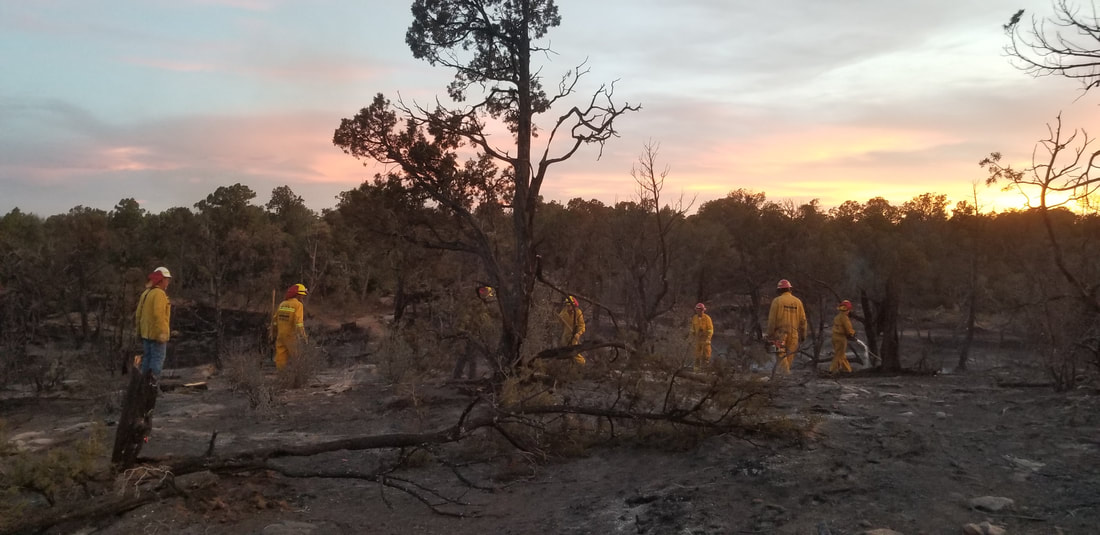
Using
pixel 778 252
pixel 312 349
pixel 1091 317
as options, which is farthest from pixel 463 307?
pixel 778 252

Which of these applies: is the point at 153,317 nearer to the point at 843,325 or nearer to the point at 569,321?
the point at 569,321

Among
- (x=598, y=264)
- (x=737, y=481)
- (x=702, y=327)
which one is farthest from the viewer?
(x=598, y=264)

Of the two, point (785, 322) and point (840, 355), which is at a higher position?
point (785, 322)

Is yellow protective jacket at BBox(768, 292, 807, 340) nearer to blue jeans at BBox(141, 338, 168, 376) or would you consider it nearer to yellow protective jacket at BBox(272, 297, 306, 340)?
yellow protective jacket at BBox(272, 297, 306, 340)

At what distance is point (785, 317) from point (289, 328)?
8.06 meters

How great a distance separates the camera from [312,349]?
12.9 m

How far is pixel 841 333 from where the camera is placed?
13234 mm

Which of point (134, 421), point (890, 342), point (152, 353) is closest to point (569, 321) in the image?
point (890, 342)

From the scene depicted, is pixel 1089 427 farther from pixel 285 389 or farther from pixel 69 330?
pixel 69 330

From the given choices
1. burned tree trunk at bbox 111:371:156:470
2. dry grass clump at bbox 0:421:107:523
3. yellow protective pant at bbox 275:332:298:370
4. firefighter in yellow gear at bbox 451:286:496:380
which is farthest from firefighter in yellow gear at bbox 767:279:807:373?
dry grass clump at bbox 0:421:107:523

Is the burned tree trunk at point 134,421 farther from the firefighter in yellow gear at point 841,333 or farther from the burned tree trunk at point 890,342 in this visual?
the burned tree trunk at point 890,342

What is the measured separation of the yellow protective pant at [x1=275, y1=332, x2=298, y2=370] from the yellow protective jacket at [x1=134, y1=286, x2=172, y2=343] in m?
3.17

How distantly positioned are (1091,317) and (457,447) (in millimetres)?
8187

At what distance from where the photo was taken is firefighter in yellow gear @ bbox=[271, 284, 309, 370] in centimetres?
1246
